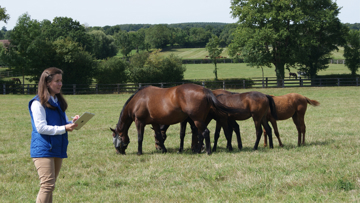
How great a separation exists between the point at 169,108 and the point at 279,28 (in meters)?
31.1

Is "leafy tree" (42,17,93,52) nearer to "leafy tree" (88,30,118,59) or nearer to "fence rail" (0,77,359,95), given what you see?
"leafy tree" (88,30,118,59)

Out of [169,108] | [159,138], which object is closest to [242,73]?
[159,138]

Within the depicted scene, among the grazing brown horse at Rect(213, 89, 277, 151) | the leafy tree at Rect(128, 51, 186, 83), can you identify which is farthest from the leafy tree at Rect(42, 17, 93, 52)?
the grazing brown horse at Rect(213, 89, 277, 151)

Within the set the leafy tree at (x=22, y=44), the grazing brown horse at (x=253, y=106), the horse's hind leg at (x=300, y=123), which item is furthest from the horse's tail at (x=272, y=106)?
the leafy tree at (x=22, y=44)

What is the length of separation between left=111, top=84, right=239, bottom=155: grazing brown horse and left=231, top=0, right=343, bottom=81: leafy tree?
2932cm

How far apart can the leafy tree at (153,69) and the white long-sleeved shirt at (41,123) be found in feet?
108

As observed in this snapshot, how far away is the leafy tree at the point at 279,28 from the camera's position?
3584 cm

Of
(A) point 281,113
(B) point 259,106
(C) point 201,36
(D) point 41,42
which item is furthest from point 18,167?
(C) point 201,36

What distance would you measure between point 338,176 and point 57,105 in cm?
467

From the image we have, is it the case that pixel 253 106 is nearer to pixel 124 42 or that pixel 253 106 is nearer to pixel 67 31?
pixel 67 31

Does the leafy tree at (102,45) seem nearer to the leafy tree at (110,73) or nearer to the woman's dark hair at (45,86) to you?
the leafy tree at (110,73)

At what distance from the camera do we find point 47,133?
13.1 feet

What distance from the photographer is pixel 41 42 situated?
33.7 metres

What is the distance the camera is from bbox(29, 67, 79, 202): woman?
3.98 meters
